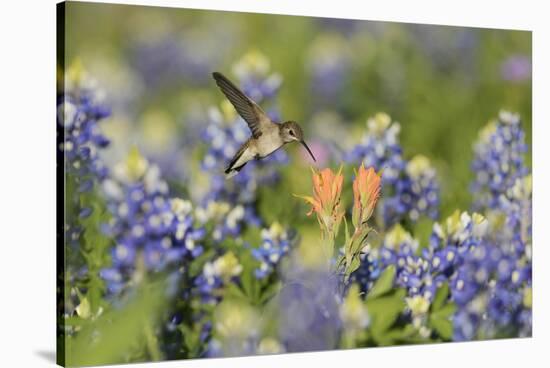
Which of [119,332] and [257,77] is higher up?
[257,77]

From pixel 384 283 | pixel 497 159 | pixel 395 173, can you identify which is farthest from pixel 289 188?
pixel 497 159

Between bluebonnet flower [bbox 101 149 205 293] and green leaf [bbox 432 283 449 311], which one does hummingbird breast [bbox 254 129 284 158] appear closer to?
bluebonnet flower [bbox 101 149 205 293]

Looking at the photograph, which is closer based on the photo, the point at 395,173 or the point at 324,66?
the point at 324,66

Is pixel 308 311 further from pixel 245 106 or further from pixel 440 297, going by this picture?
pixel 245 106

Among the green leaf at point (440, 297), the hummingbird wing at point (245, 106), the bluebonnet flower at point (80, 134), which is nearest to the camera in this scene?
the bluebonnet flower at point (80, 134)

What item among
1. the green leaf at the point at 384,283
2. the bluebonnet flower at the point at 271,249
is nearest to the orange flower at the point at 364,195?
the green leaf at the point at 384,283

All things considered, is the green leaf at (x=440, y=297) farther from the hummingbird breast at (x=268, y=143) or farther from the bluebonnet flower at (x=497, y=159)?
the hummingbird breast at (x=268, y=143)
